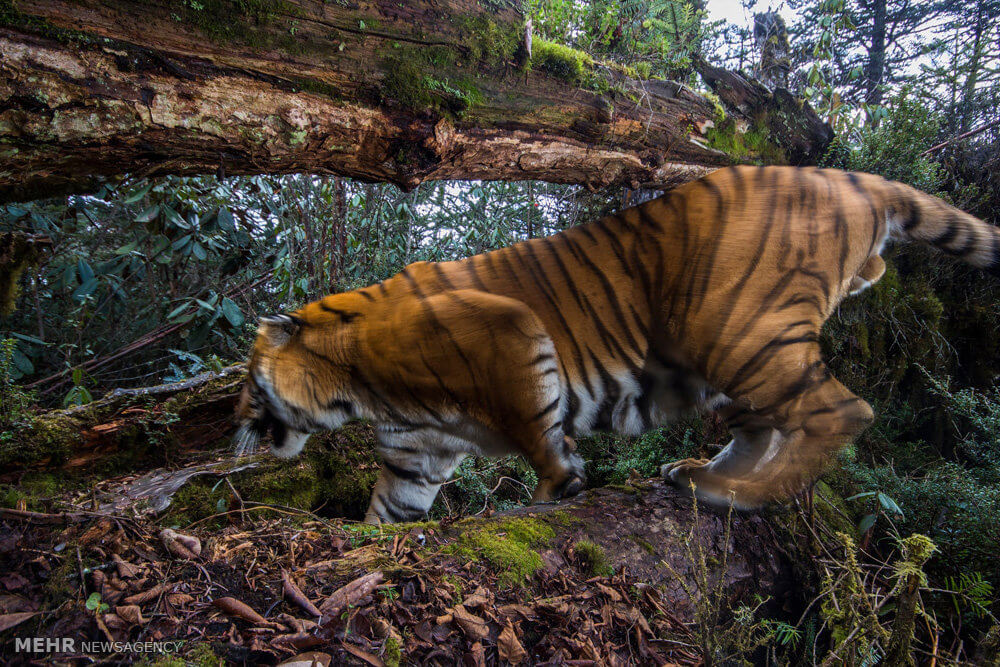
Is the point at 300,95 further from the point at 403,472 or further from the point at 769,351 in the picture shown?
the point at 769,351

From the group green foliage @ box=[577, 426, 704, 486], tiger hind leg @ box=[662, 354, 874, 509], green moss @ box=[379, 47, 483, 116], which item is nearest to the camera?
tiger hind leg @ box=[662, 354, 874, 509]

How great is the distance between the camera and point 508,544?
2.48 m

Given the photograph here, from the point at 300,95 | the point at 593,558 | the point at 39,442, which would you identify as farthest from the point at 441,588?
the point at 39,442

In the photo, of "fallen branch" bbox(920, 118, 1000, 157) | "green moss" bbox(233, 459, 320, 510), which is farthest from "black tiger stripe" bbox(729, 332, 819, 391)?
"fallen branch" bbox(920, 118, 1000, 157)

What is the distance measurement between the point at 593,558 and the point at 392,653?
1.16 m

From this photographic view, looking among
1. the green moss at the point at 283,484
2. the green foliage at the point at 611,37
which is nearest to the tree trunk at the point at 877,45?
the green foliage at the point at 611,37

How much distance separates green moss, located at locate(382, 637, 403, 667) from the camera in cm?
171

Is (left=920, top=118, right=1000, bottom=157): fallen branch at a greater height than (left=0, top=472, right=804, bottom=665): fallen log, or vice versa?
(left=920, top=118, right=1000, bottom=157): fallen branch

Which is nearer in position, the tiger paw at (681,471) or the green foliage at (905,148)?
the tiger paw at (681,471)

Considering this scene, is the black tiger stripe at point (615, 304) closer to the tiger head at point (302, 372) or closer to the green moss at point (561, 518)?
the green moss at point (561, 518)

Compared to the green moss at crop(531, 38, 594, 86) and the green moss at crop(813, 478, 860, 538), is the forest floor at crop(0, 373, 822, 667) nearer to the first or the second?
the green moss at crop(813, 478, 860, 538)

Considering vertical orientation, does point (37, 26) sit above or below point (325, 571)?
above

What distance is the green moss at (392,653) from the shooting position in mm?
1715

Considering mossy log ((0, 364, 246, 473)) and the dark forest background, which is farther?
the dark forest background
